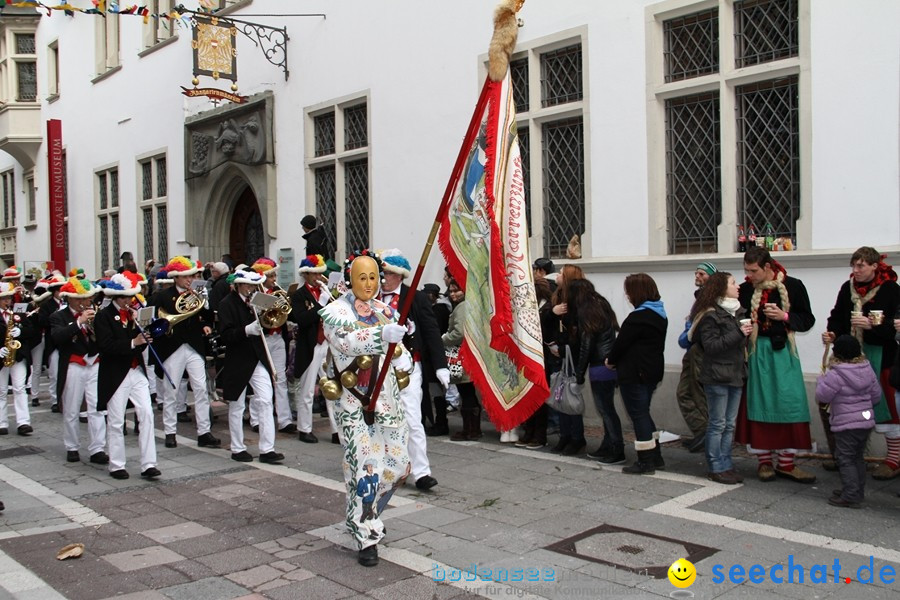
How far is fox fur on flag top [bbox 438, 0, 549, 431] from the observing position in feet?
17.5

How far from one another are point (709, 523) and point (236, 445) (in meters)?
4.64

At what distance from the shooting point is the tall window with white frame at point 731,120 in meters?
8.27

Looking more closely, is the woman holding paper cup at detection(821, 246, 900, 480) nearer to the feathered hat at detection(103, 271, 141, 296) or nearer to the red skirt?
the red skirt

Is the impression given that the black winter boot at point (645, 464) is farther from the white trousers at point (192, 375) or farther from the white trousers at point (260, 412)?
the white trousers at point (192, 375)

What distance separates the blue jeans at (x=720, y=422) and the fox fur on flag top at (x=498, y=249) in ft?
5.62

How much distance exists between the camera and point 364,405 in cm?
540

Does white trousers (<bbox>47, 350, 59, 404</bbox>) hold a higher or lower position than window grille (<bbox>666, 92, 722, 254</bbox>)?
lower

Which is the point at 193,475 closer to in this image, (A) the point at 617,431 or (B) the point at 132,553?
(B) the point at 132,553

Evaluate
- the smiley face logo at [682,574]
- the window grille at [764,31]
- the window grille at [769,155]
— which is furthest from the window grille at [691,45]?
the smiley face logo at [682,574]

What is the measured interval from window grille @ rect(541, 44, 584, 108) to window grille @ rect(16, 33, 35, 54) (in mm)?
20392

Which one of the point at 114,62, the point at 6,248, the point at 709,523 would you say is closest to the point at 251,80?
the point at 114,62

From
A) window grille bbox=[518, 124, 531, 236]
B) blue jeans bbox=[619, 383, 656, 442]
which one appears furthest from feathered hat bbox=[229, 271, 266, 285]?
blue jeans bbox=[619, 383, 656, 442]

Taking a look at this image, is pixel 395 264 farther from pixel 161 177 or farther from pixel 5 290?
pixel 161 177

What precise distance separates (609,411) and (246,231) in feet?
35.6
